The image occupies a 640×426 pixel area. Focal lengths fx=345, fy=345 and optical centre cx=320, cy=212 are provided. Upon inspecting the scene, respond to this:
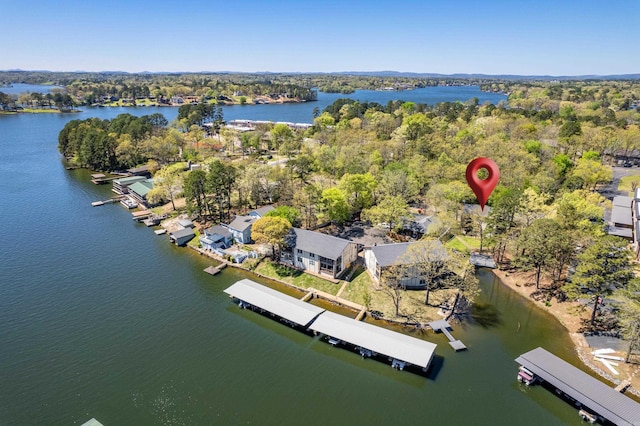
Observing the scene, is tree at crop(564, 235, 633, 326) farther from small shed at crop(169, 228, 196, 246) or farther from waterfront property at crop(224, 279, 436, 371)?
small shed at crop(169, 228, 196, 246)

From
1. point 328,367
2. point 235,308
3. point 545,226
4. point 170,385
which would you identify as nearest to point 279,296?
point 235,308

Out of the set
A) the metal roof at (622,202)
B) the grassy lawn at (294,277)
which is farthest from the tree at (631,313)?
the metal roof at (622,202)

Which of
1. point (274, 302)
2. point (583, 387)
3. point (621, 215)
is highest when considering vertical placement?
point (621, 215)

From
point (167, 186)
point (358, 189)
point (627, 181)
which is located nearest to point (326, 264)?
point (358, 189)

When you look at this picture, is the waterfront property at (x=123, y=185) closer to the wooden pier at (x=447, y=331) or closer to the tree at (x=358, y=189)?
the tree at (x=358, y=189)

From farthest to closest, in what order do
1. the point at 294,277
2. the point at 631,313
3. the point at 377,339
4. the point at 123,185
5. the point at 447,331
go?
1. the point at 123,185
2. the point at 294,277
3. the point at 447,331
4. the point at 377,339
5. the point at 631,313

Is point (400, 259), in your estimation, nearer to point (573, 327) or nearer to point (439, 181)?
point (573, 327)
